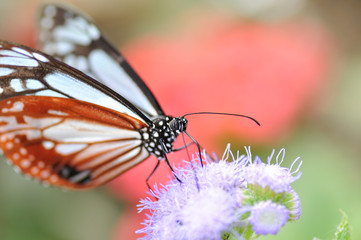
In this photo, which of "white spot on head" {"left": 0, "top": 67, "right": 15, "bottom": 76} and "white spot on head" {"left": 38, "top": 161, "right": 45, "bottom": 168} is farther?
"white spot on head" {"left": 38, "top": 161, "right": 45, "bottom": 168}

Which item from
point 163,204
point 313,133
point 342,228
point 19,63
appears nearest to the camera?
point 342,228

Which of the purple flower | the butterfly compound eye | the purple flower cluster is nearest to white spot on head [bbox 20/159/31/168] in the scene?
the butterfly compound eye

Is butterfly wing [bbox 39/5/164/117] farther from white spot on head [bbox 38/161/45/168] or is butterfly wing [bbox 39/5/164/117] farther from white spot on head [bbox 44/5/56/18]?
white spot on head [bbox 38/161/45/168]

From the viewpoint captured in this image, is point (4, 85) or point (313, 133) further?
point (313, 133)

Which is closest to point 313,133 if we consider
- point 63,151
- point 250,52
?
point 250,52

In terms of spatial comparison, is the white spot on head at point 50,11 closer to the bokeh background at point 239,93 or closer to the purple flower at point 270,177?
the bokeh background at point 239,93

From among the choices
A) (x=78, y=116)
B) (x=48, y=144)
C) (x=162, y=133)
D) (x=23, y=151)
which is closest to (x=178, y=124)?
(x=162, y=133)

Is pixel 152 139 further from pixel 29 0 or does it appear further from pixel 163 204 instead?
pixel 29 0
